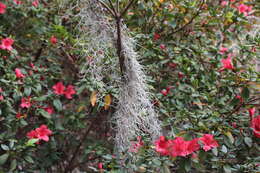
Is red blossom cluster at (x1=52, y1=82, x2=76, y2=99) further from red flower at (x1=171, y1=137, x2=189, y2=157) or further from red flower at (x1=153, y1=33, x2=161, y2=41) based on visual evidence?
red flower at (x1=171, y1=137, x2=189, y2=157)

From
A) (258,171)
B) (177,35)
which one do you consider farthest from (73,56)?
(258,171)

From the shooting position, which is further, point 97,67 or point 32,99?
point 32,99

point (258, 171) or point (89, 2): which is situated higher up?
point (89, 2)

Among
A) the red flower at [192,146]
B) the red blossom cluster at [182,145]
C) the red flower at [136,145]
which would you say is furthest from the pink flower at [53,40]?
the red flower at [192,146]

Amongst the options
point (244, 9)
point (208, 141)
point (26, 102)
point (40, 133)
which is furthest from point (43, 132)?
point (244, 9)

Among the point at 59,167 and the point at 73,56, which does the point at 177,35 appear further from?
the point at 59,167

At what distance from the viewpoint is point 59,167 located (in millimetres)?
2242

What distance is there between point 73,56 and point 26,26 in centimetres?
64

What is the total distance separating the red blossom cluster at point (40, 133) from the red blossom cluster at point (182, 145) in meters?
0.81

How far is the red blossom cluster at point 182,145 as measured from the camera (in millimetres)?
1372

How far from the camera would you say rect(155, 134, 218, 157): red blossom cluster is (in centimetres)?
137

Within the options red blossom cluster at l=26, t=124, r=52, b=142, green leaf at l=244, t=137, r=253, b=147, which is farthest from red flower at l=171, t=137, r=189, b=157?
red blossom cluster at l=26, t=124, r=52, b=142

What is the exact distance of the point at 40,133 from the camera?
6.17 feet

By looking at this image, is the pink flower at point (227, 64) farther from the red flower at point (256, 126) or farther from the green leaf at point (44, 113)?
the green leaf at point (44, 113)
